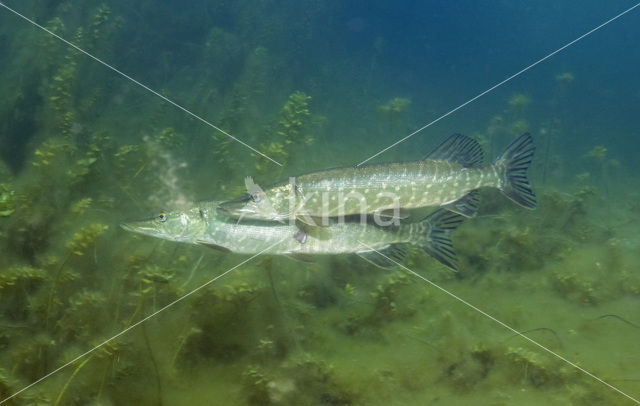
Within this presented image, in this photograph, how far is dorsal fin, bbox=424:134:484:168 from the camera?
5445mm

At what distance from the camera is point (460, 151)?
5465 millimetres

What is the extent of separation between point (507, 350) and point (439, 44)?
103 m

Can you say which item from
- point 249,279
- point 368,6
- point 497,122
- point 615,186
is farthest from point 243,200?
point 368,6

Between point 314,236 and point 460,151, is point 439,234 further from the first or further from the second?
point 314,236

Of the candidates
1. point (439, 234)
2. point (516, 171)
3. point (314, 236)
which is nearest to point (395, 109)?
point (516, 171)

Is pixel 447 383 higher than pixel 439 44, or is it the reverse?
pixel 439 44


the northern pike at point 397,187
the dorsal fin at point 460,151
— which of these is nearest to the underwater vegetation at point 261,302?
the northern pike at point 397,187

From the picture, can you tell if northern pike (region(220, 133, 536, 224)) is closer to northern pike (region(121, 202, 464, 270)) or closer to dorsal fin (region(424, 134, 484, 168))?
dorsal fin (region(424, 134, 484, 168))

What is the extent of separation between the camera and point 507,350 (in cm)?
416

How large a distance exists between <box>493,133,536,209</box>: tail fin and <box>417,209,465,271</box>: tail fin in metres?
1.12

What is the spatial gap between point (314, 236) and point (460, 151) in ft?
7.93

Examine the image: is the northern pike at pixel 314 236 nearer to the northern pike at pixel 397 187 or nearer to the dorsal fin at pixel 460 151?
the northern pike at pixel 397 187

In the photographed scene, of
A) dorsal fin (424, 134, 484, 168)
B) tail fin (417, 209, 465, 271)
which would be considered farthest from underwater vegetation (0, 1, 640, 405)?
dorsal fin (424, 134, 484, 168)

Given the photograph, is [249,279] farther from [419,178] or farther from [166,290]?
[419,178]
